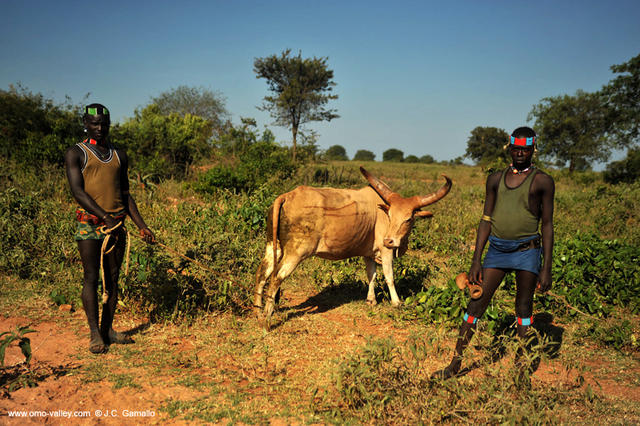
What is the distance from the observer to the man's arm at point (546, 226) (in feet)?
11.7

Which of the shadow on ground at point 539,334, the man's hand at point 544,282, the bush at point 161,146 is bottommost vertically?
the shadow on ground at point 539,334

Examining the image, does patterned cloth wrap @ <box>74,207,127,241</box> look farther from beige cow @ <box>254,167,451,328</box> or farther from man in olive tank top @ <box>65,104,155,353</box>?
beige cow @ <box>254,167,451,328</box>

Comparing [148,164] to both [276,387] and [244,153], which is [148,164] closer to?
[244,153]

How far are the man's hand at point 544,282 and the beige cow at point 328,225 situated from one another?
1728mm

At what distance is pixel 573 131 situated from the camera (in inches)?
1223

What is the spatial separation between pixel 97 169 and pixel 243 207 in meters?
4.33

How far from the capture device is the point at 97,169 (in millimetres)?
4016

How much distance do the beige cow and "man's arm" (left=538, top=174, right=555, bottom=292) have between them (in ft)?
5.10

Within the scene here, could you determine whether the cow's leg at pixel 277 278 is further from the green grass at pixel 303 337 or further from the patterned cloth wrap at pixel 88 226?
the patterned cloth wrap at pixel 88 226

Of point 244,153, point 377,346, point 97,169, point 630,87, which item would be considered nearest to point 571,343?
point 377,346

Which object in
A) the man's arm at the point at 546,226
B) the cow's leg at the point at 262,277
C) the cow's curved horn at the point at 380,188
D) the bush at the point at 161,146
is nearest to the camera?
the man's arm at the point at 546,226

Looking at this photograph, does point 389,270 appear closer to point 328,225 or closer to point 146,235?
point 328,225

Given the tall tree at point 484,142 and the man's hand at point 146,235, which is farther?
the tall tree at point 484,142

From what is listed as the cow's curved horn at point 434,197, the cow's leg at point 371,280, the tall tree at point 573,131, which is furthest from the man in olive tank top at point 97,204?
the tall tree at point 573,131
